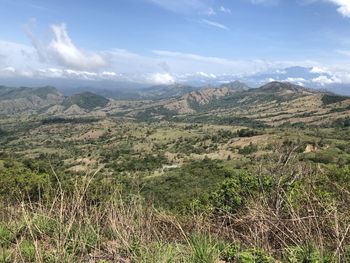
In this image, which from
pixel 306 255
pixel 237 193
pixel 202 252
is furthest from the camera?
pixel 237 193

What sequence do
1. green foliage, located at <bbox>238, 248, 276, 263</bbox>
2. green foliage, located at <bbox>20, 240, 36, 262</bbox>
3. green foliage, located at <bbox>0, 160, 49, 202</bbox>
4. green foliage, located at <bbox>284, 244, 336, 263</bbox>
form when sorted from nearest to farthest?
green foliage, located at <bbox>284, 244, 336, 263</bbox>
green foliage, located at <bbox>238, 248, 276, 263</bbox>
green foliage, located at <bbox>20, 240, 36, 262</bbox>
green foliage, located at <bbox>0, 160, 49, 202</bbox>

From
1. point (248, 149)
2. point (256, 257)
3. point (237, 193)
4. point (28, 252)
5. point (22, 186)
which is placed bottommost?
point (248, 149)

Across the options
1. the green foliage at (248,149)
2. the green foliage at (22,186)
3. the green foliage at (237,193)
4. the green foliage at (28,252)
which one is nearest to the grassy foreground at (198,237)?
the green foliage at (28,252)

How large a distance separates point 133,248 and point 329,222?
319 centimetres

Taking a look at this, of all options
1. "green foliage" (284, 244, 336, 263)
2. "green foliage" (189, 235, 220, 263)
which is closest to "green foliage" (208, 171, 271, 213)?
"green foliage" (189, 235, 220, 263)

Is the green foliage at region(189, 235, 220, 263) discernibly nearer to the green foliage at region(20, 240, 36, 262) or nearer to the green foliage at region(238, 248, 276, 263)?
the green foliage at region(238, 248, 276, 263)

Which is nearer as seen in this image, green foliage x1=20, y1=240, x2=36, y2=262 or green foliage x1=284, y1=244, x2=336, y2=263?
green foliage x1=284, y1=244, x2=336, y2=263

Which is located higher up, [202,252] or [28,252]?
[202,252]

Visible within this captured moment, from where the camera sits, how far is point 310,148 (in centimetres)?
16088

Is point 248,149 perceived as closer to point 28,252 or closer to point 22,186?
point 22,186

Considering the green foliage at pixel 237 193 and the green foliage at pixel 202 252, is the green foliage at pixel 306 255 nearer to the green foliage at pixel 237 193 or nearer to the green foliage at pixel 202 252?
the green foliage at pixel 202 252

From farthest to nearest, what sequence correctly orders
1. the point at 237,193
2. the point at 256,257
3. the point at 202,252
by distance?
the point at 237,193, the point at 202,252, the point at 256,257

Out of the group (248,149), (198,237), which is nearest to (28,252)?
(198,237)

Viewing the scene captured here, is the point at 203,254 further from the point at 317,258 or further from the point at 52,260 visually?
the point at 52,260
